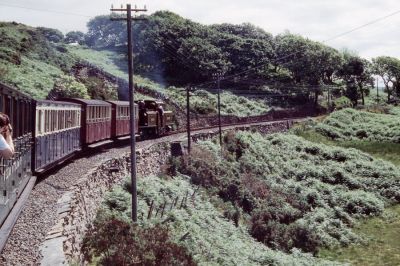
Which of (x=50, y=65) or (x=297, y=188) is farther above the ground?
(x=50, y=65)

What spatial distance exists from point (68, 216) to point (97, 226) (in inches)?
83.7

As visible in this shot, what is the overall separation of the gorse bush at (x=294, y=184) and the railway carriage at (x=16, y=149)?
14.8 metres

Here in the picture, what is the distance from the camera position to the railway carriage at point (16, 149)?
32.9 feet

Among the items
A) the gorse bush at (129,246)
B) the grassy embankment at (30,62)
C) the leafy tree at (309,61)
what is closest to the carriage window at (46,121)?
the gorse bush at (129,246)

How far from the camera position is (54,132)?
56.5ft

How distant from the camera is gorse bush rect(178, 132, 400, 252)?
2639 centimetres

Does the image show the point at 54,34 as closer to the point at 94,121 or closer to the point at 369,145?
the point at 369,145

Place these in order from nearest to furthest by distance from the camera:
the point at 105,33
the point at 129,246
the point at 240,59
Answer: the point at 129,246
the point at 240,59
the point at 105,33

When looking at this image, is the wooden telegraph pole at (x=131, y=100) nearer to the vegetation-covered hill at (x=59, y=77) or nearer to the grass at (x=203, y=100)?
the vegetation-covered hill at (x=59, y=77)

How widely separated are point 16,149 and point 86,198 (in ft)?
16.9

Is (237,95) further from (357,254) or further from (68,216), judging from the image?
(68,216)

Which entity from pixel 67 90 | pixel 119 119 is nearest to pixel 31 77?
pixel 67 90

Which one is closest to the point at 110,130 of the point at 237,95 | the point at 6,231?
the point at 6,231

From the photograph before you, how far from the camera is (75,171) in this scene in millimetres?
19062
